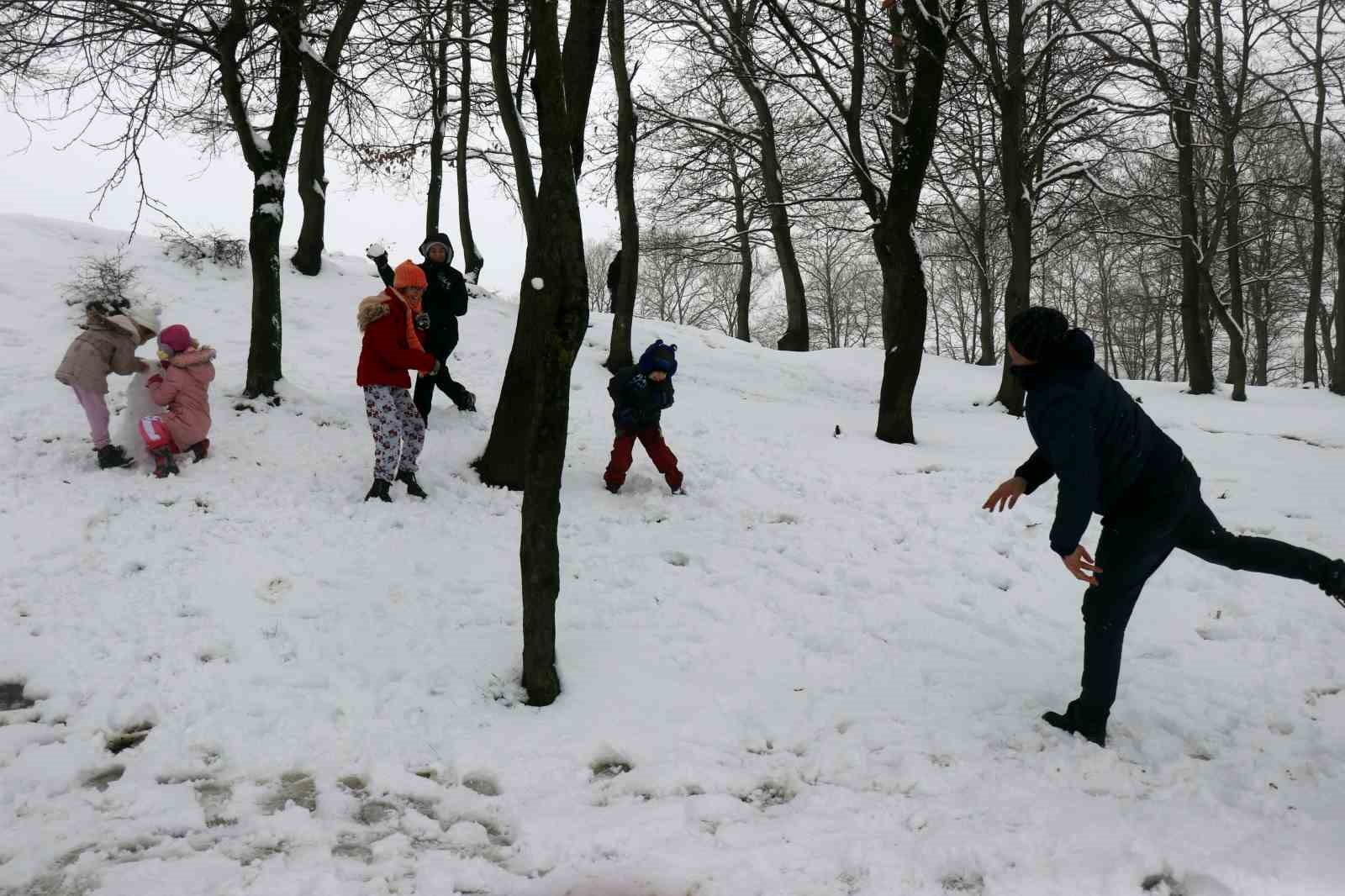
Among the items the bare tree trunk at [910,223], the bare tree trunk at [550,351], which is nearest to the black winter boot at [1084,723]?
the bare tree trunk at [550,351]

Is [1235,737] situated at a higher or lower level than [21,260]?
lower

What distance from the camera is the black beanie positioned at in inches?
120

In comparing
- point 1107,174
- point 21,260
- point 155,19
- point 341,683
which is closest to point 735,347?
point 1107,174

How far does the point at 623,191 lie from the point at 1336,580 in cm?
874

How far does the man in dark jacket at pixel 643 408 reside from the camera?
20.9ft

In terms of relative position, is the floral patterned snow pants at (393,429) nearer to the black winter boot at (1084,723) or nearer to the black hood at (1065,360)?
the black hood at (1065,360)

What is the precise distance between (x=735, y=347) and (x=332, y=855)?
13034 mm

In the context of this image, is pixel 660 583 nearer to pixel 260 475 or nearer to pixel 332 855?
pixel 332 855

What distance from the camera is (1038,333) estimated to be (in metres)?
3.05

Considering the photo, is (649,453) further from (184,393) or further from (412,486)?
(184,393)

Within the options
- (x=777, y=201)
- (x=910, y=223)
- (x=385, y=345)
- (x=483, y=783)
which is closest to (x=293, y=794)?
(x=483, y=783)

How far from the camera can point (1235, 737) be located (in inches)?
131

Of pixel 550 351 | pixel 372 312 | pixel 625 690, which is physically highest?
pixel 372 312

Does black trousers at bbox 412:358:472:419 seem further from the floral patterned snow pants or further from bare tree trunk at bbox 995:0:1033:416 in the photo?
bare tree trunk at bbox 995:0:1033:416
